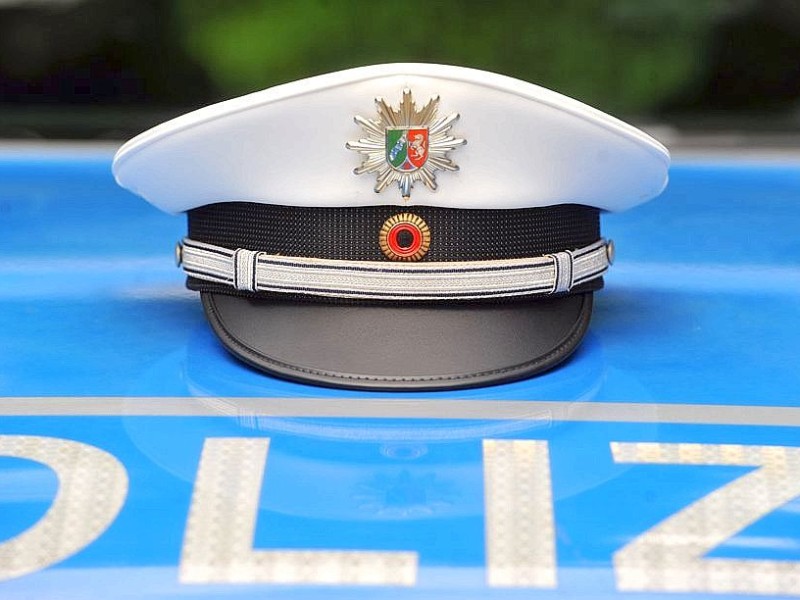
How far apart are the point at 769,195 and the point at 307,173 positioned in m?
1.08

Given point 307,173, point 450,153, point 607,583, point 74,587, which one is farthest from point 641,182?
point 74,587

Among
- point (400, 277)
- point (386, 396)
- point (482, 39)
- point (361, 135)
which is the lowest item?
point (386, 396)

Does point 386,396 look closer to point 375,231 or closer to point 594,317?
point 375,231

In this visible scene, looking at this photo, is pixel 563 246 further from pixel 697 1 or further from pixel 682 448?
pixel 697 1

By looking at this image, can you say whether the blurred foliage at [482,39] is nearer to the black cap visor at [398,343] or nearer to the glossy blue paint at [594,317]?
the glossy blue paint at [594,317]

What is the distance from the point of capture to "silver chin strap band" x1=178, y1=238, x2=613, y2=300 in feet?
3.79

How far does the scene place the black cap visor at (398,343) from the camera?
Result: 115 centimetres

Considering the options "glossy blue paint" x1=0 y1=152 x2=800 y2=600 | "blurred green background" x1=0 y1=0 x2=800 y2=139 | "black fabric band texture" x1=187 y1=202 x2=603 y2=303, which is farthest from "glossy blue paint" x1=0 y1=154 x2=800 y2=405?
"blurred green background" x1=0 y1=0 x2=800 y2=139

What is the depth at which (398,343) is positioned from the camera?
1.16 meters

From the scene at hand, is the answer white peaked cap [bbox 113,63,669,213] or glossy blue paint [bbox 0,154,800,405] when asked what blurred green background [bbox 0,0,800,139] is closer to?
glossy blue paint [bbox 0,154,800,405]

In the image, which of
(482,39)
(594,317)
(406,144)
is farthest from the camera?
(482,39)

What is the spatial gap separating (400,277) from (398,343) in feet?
0.21

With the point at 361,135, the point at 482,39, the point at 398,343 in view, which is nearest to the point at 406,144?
the point at 361,135

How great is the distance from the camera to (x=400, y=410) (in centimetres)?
111
